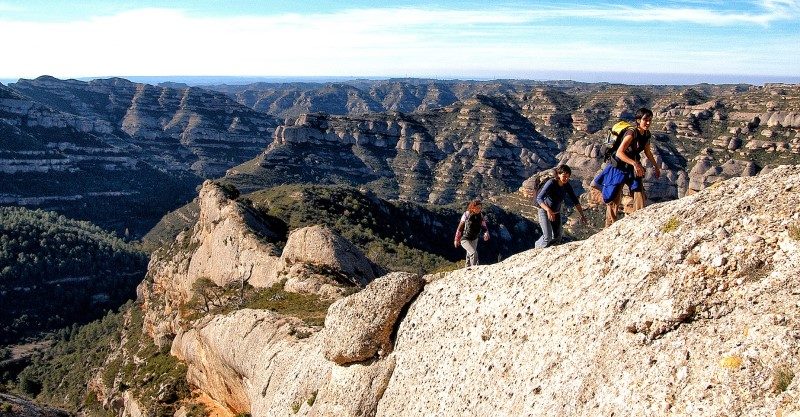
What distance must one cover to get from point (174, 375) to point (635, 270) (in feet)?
103

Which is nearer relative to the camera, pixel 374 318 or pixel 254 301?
pixel 374 318

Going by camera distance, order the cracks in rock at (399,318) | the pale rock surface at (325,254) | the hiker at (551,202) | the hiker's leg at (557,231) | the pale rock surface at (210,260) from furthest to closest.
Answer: the pale rock surface at (210,260)
the pale rock surface at (325,254)
the cracks in rock at (399,318)
the hiker's leg at (557,231)
the hiker at (551,202)

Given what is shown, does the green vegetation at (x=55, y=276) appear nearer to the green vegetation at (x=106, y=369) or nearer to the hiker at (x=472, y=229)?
the green vegetation at (x=106, y=369)

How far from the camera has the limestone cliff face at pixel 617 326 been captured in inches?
330

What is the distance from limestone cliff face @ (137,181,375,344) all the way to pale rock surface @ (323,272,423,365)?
45.1 feet

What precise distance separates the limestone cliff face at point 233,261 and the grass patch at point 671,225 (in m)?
22.8

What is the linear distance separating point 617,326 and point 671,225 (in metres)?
2.17

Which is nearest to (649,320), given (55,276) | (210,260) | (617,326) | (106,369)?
(617,326)

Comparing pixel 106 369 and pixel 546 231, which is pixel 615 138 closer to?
pixel 546 231

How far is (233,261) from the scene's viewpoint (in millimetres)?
45781

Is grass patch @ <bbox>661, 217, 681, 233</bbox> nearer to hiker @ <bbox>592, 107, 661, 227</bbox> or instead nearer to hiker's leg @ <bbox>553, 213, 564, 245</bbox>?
hiker @ <bbox>592, 107, 661, 227</bbox>

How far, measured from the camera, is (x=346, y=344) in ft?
57.5

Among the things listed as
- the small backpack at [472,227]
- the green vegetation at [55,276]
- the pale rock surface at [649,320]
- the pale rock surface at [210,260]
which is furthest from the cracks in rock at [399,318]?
the green vegetation at [55,276]

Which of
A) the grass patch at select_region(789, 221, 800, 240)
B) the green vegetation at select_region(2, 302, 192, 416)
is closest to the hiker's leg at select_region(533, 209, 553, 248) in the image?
the grass patch at select_region(789, 221, 800, 240)
